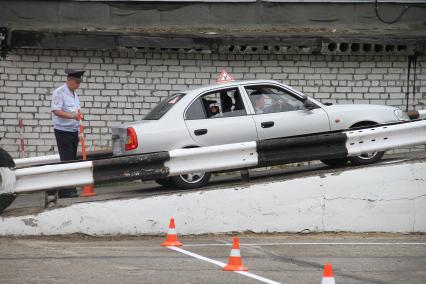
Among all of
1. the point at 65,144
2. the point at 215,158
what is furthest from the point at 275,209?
the point at 65,144

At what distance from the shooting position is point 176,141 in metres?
13.1

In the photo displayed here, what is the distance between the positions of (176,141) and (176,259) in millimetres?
3581

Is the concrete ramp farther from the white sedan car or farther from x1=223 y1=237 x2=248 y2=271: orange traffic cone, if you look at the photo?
x1=223 y1=237 x2=248 y2=271: orange traffic cone

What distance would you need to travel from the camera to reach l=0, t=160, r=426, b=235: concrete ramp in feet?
37.4

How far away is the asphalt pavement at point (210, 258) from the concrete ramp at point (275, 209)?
153mm

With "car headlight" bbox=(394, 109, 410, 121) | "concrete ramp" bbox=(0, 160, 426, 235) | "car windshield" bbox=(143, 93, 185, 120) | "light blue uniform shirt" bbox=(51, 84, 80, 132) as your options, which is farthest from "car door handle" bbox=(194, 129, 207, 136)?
"car headlight" bbox=(394, 109, 410, 121)

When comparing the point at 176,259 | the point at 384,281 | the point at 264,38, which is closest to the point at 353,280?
the point at 384,281

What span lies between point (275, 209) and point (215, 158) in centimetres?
109

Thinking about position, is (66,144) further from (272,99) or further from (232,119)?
(272,99)

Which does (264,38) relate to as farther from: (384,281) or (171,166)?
(384,281)

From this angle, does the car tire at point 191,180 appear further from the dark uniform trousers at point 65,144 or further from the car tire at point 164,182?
the dark uniform trousers at point 65,144

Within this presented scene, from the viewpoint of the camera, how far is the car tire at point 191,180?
1277 centimetres

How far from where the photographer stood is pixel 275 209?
1206 cm

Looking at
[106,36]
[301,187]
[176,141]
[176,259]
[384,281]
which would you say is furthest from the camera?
[106,36]
